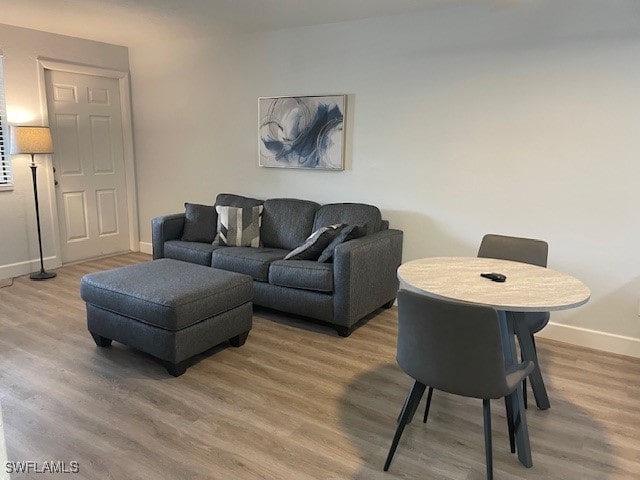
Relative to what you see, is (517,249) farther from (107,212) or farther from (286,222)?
(107,212)

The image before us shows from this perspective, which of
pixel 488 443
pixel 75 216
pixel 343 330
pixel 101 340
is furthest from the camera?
pixel 75 216

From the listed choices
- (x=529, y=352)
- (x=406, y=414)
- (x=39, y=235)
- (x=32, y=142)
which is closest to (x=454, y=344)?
(x=406, y=414)

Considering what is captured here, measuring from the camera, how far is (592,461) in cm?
203

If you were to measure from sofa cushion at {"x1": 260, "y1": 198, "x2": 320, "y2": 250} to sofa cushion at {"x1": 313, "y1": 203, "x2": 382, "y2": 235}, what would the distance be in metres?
0.10

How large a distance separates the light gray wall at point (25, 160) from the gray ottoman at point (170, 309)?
2191mm

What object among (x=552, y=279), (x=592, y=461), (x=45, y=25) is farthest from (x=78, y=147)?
(x=592, y=461)

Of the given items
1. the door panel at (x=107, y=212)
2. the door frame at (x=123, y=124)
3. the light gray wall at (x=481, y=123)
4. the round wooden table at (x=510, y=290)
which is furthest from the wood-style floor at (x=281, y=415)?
the door panel at (x=107, y=212)

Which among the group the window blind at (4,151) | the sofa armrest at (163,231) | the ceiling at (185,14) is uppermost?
the ceiling at (185,14)

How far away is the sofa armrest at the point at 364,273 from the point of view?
10.5ft

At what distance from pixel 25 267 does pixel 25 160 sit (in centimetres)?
107

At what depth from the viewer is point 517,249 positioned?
274cm

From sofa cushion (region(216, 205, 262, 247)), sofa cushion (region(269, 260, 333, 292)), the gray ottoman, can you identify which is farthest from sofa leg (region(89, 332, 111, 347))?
sofa cushion (region(216, 205, 262, 247))

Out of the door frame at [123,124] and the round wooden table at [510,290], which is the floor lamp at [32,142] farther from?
the round wooden table at [510,290]

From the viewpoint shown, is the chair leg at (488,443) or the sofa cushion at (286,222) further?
the sofa cushion at (286,222)
